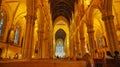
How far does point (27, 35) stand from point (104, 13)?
7055 mm

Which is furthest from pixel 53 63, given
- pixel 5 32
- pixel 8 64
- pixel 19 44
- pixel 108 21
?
pixel 19 44

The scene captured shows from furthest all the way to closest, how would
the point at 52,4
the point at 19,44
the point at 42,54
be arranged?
1. the point at 52,4
2. the point at 19,44
3. the point at 42,54

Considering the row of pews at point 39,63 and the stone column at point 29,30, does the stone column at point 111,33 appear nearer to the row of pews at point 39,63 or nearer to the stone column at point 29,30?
the stone column at point 29,30

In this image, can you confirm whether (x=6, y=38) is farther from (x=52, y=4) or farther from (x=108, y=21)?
(x=108, y=21)

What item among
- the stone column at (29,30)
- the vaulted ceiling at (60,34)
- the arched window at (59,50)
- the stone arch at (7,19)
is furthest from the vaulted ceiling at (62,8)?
the stone column at (29,30)

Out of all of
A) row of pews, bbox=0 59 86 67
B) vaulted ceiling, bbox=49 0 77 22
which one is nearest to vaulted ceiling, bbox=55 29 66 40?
vaulted ceiling, bbox=49 0 77 22

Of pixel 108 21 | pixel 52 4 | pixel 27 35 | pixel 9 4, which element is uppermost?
pixel 52 4

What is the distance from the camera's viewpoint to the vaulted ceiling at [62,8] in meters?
32.3

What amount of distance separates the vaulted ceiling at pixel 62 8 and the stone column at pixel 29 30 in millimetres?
15226

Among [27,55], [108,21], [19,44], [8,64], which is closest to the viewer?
[8,64]

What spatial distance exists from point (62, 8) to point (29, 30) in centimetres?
2133

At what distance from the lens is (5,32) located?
76.3 feet

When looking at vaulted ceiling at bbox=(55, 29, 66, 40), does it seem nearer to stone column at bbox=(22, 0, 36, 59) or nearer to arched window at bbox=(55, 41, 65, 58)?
arched window at bbox=(55, 41, 65, 58)

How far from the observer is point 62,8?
35094mm
